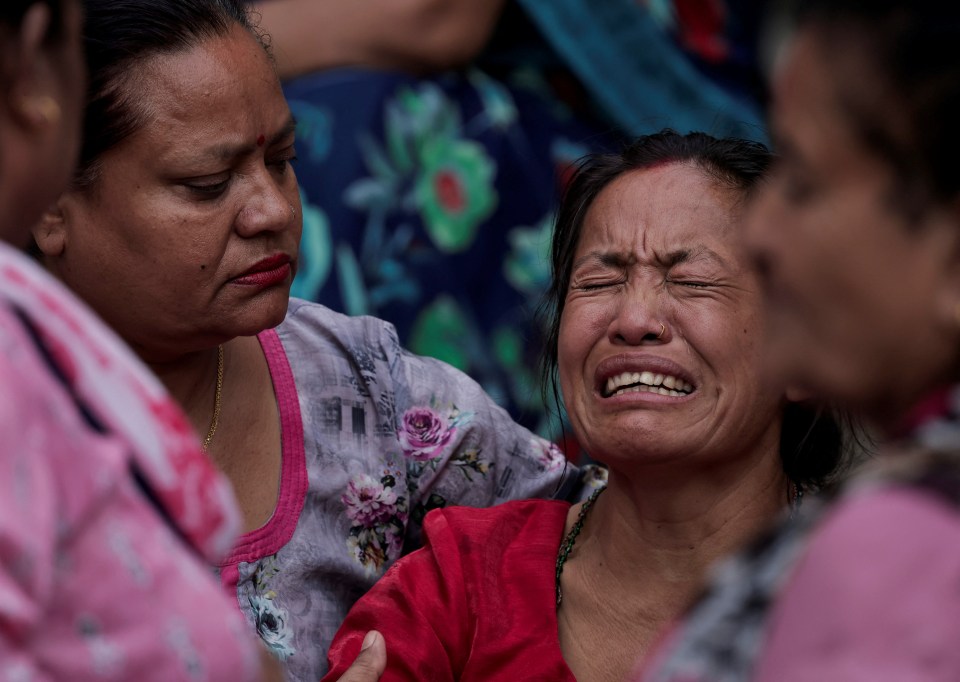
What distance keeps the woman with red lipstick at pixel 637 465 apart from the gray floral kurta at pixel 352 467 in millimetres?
195

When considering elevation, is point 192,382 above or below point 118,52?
below

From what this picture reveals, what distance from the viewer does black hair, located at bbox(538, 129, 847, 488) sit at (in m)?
2.43

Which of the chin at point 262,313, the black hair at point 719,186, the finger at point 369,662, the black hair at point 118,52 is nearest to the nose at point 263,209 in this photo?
the chin at point 262,313

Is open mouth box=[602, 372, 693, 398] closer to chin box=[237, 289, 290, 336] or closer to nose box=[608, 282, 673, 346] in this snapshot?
nose box=[608, 282, 673, 346]

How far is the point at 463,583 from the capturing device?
2.38m

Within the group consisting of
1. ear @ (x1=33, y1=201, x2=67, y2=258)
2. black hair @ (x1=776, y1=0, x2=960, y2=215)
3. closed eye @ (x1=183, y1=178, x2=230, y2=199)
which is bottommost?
ear @ (x1=33, y1=201, x2=67, y2=258)

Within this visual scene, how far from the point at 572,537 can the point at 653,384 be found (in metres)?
0.36

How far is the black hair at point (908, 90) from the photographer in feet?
3.63

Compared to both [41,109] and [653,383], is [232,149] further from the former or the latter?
[41,109]

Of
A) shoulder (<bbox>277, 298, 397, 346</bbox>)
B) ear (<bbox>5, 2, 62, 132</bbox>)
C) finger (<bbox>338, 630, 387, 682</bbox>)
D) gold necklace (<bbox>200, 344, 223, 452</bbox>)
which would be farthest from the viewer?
shoulder (<bbox>277, 298, 397, 346</bbox>)

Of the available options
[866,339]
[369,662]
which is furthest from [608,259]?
[866,339]

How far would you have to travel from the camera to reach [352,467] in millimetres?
2705

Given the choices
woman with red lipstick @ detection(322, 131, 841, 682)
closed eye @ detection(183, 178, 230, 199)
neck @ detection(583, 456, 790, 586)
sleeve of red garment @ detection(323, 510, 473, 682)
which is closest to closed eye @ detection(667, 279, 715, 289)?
woman with red lipstick @ detection(322, 131, 841, 682)

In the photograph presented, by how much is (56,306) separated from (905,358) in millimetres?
736
